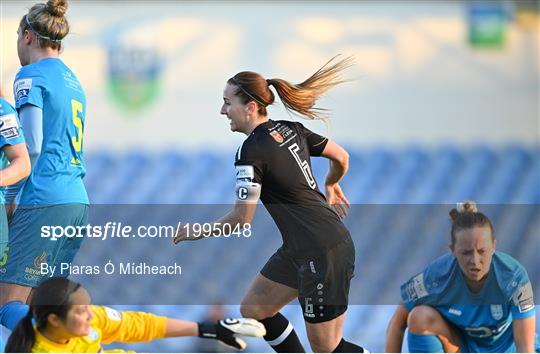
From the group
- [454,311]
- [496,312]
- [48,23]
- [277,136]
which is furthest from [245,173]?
[496,312]

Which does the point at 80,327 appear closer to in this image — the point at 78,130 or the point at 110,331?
the point at 110,331

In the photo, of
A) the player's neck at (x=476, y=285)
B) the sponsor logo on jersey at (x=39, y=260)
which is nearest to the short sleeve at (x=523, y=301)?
the player's neck at (x=476, y=285)

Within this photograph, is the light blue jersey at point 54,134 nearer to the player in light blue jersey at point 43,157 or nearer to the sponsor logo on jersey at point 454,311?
the player in light blue jersey at point 43,157

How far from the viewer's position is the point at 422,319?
179 inches

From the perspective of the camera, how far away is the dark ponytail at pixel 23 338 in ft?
12.4

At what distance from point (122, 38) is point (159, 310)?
154 centimetres

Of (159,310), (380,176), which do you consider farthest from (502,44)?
(159,310)

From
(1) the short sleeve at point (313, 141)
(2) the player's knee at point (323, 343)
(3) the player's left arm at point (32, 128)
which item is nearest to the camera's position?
(3) the player's left arm at point (32, 128)

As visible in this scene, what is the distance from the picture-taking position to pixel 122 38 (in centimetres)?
523

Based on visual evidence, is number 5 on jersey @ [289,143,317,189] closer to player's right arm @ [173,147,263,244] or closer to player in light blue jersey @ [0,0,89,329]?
player's right arm @ [173,147,263,244]

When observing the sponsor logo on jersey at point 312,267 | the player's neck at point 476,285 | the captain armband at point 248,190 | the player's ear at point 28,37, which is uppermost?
the player's ear at point 28,37

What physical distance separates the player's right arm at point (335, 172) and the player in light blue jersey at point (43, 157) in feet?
→ 3.42

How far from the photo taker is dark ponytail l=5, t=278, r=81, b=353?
12.4 feet

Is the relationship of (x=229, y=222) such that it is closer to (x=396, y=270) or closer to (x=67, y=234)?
(x=67, y=234)
